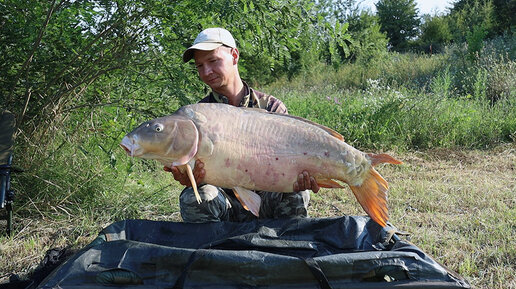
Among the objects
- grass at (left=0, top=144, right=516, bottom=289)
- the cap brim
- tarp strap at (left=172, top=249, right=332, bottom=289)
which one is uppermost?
the cap brim

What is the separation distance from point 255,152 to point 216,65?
1.89ft

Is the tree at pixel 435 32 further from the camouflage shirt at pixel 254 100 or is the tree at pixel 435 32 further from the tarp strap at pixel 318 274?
the tarp strap at pixel 318 274

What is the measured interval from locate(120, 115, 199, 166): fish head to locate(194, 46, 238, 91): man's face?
1.76 ft

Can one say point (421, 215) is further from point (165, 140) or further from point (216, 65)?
point (165, 140)

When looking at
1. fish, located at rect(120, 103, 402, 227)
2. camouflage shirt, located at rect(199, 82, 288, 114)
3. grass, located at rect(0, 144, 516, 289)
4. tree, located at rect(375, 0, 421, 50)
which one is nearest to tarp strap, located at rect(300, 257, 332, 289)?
fish, located at rect(120, 103, 402, 227)

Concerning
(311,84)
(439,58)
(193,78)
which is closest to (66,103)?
(193,78)

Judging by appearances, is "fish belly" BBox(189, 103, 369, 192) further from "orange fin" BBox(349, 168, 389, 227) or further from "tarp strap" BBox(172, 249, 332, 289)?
"tarp strap" BBox(172, 249, 332, 289)

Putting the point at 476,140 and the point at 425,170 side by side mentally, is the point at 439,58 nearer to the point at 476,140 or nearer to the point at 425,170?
the point at 476,140

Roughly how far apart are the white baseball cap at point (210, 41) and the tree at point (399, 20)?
20.8 m

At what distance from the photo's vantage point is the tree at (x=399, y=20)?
22.0m

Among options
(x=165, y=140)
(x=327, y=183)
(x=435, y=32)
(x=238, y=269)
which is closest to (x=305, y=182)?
(x=327, y=183)

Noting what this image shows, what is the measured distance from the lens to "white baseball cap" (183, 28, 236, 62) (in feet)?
6.59

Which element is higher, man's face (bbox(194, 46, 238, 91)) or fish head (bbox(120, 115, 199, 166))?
man's face (bbox(194, 46, 238, 91))

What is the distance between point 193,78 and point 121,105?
1.49 ft
